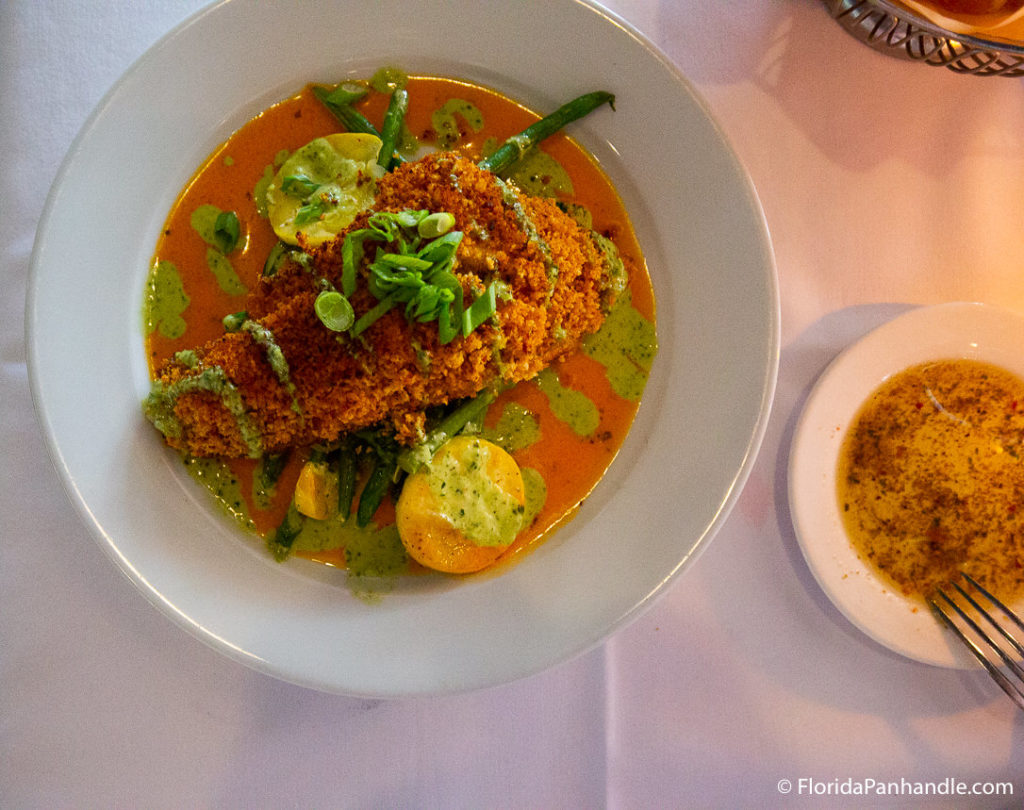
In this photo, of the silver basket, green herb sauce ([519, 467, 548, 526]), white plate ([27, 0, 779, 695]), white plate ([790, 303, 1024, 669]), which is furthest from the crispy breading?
the silver basket

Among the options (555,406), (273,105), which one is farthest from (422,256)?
(273,105)

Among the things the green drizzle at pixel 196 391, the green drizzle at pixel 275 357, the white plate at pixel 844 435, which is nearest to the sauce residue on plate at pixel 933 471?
the white plate at pixel 844 435

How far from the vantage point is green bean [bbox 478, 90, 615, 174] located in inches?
93.4

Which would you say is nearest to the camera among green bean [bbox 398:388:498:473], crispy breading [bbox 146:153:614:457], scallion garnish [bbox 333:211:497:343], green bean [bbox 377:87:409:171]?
scallion garnish [bbox 333:211:497:343]

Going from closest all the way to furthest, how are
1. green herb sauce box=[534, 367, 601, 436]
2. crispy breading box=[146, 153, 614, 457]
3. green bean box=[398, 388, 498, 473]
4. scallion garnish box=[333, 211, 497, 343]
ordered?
1. scallion garnish box=[333, 211, 497, 343]
2. crispy breading box=[146, 153, 614, 457]
3. green bean box=[398, 388, 498, 473]
4. green herb sauce box=[534, 367, 601, 436]

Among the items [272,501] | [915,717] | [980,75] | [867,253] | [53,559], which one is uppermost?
[980,75]

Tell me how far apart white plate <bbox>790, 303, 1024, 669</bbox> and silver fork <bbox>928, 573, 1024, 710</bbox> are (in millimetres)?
49

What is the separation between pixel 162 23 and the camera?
2410 millimetres

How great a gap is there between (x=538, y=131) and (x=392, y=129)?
1.65 feet

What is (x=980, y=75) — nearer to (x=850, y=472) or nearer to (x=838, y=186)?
(x=838, y=186)

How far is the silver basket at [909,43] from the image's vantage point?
234 centimetres

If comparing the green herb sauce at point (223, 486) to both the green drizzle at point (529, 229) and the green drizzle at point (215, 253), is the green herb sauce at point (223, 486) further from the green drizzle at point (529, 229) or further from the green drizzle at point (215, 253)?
the green drizzle at point (529, 229)

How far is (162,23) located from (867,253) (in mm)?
2590

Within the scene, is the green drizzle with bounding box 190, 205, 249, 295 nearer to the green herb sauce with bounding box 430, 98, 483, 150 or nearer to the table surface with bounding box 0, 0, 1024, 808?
the table surface with bounding box 0, 0, 1024, 808
